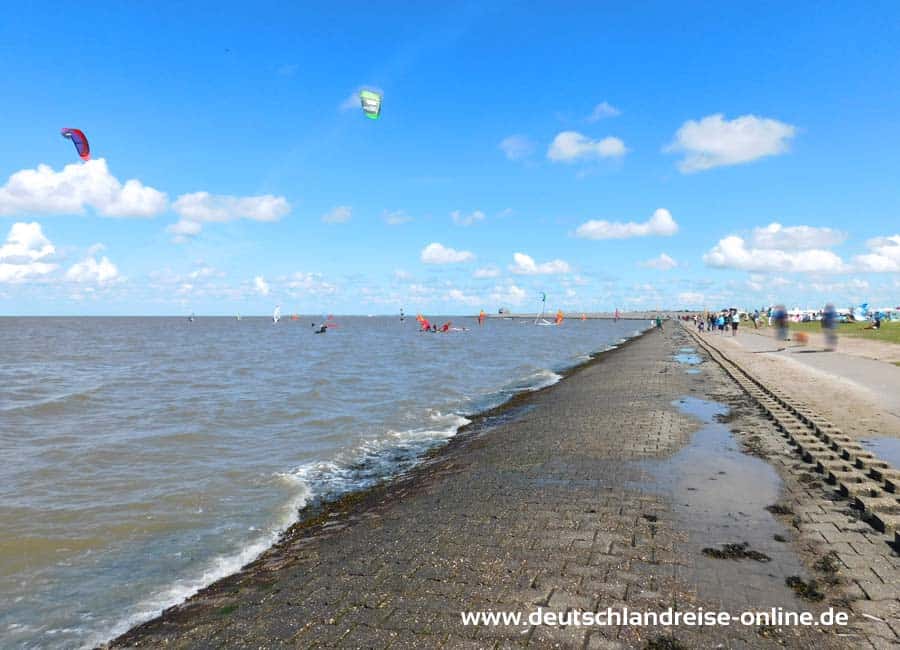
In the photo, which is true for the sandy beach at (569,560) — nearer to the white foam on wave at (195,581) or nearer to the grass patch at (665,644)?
the grass patch at (665,644)

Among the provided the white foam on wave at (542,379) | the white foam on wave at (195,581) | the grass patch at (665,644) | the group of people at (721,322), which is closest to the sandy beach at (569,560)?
the grass patch at (665,644)

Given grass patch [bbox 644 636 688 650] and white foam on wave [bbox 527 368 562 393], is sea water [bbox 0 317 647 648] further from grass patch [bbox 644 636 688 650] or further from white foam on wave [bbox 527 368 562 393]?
grass patch [bbox 644 636 688 650]

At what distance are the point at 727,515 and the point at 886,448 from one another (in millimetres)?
6370

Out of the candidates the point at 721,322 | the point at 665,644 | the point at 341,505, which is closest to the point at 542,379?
the point at 341,505

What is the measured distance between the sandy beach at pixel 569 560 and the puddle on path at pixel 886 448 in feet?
5.46

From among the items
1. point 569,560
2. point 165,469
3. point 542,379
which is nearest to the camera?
point 569,560

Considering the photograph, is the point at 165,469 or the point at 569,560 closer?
the point at 569,560

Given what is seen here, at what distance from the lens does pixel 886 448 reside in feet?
36.3

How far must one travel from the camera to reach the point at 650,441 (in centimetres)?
1266

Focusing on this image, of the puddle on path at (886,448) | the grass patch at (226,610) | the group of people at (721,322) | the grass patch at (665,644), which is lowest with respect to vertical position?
the grass patch at (226,610)

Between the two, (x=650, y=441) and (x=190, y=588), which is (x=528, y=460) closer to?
(x=650, y=441)

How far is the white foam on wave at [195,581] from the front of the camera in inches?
253

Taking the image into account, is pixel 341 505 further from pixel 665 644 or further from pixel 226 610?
pixel 665 644

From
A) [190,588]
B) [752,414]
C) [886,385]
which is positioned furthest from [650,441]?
[886,385]
